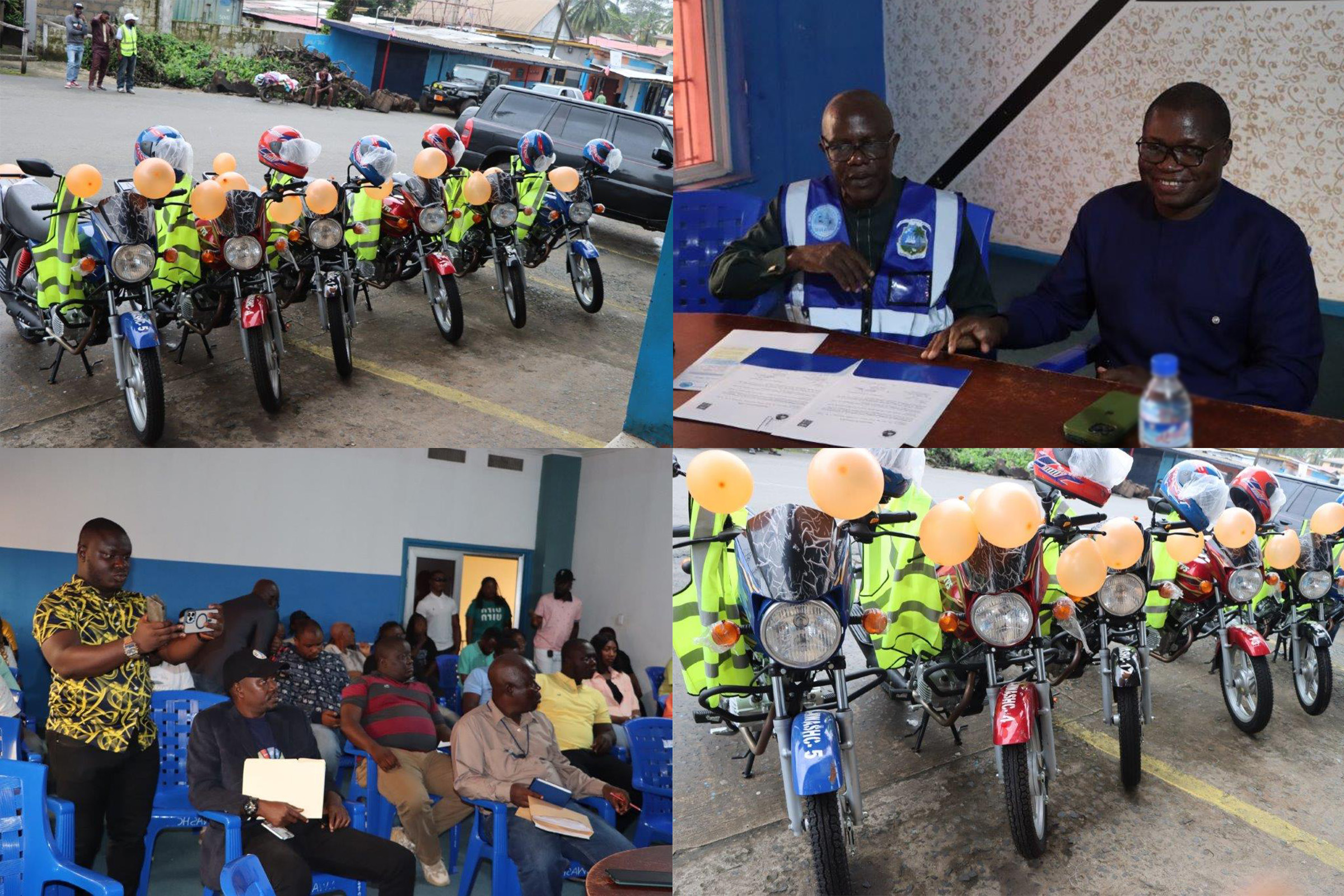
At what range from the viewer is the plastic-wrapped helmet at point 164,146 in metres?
3.02

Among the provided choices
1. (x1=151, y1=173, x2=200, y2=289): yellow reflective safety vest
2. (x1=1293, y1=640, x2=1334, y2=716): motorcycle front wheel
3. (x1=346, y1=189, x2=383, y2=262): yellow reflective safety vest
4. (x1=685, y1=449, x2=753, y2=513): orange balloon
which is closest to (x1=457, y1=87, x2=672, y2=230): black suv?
(x1=346, y1=189, x2=383, y2=262): yellow reflective safety vest

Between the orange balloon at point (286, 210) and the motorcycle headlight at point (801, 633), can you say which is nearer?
the motorcycle headlight at point (801, 633)

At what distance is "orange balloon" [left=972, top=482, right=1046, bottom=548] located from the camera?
2256 mm

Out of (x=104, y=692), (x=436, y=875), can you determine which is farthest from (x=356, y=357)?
(x=436, y=875)

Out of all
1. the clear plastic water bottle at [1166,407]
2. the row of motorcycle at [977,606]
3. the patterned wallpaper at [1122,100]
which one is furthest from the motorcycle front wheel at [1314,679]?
the clear plastic water bottle at [1166,407]

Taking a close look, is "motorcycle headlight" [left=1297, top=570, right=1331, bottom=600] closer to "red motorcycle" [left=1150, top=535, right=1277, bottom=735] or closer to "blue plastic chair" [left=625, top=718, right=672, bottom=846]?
"red motorcycle" [left=1150, top=535, right=1277, bottom=735]

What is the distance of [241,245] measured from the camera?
131 inches

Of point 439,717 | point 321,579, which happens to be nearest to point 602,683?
point 439,717

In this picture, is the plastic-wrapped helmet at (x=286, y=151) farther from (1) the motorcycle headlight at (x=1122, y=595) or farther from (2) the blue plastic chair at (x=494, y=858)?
(1) the motorcycle headlight at (x=1122, y=595)

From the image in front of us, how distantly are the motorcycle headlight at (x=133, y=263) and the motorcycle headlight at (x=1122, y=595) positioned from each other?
114 inches

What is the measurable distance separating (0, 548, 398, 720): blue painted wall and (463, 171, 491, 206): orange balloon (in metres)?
1.85

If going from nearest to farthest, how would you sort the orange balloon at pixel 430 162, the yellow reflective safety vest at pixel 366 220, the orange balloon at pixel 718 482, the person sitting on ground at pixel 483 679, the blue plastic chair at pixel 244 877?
1. the orange balloon at pixel 718 482
2. the blue plastic chair at pixel 244 877
3. the orange balloon at pixel 430 162
4. the yellow reflective safety vest at pixel 366 220
5. the person sitting on ground at pixel 483 679

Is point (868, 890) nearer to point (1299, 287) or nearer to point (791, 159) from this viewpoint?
point (1299, 287)

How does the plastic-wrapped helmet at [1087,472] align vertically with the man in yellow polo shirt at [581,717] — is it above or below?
above
